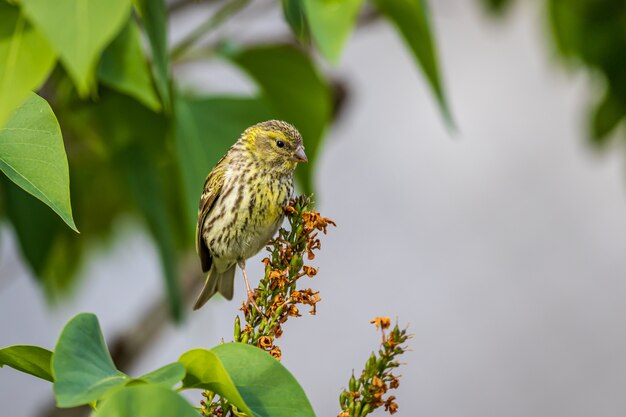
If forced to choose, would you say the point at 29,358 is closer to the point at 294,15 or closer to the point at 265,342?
the point at 265,342

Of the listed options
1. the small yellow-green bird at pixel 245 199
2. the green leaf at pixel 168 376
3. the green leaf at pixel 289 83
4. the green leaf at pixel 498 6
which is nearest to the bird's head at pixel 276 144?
the small yellow-green bird at pixel 245 199

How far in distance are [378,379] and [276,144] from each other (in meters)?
0.22

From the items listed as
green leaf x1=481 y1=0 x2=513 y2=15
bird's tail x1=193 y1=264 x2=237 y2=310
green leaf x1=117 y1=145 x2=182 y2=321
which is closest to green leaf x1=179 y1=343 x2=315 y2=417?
Result: bird's tail x1=193 y1=264 x2=237 y2=310

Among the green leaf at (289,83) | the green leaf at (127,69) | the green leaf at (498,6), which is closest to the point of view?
the green leaf at (127,69)

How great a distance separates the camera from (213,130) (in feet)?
4.14

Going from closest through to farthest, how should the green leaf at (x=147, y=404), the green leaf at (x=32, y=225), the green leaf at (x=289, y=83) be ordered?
the green leaf at (x=147, y=404) → the green leaf at (x=289, y=83) → the green leaf at (x=32, y=225)

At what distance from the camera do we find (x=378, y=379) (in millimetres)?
670

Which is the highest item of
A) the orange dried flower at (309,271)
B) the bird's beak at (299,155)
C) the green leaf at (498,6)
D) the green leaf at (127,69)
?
the green leaf at (498,6)

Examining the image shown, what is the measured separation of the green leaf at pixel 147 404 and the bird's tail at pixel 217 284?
0.27m

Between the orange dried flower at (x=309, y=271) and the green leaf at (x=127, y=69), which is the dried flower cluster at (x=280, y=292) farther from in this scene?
the green leaf at (x=127, y=69)

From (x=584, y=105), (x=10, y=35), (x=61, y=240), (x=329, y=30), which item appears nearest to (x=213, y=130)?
(x=329, y=30)

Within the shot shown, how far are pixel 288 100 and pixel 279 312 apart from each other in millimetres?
767

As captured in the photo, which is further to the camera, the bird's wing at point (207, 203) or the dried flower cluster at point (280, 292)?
the bird's wing at point (207, 203)

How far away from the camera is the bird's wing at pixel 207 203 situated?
35.2 inches
